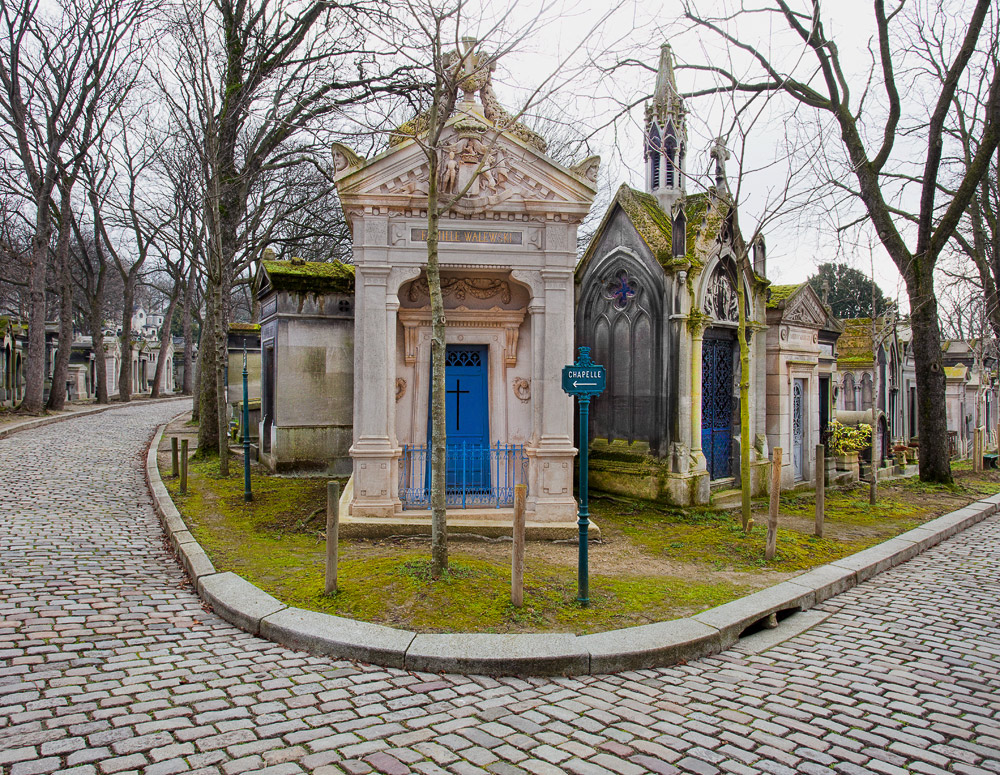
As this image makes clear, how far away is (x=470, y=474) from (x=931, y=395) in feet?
36.4

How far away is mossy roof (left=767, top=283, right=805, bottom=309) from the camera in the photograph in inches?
482

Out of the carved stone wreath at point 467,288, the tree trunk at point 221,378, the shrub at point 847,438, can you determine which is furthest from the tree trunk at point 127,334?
the shrub at point 847,438

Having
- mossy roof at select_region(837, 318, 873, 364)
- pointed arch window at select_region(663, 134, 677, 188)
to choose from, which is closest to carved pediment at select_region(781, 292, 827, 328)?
pointed arch window at select_region(663, 134, 677, 188)

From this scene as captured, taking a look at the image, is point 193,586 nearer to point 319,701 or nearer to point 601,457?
point 319,701

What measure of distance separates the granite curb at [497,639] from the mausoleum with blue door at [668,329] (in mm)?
4124

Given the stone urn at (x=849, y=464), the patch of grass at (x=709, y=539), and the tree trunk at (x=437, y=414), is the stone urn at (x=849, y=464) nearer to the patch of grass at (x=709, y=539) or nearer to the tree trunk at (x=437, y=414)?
the patch of grass at (x=709, y=539)

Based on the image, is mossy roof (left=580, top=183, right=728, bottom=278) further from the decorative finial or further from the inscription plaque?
the inscription plaque

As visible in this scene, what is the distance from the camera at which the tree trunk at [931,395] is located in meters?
14.3

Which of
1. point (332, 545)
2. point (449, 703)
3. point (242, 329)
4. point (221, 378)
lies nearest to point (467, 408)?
point (332, 545)

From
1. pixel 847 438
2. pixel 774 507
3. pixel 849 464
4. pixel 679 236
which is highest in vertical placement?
pixel 679 236

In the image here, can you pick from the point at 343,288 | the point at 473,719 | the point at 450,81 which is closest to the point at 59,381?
the point at 343,288

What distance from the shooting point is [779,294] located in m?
12.6

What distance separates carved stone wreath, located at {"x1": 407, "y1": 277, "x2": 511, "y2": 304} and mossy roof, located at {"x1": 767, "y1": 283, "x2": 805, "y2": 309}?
5.82 meters

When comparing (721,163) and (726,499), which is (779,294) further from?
(721,163)
